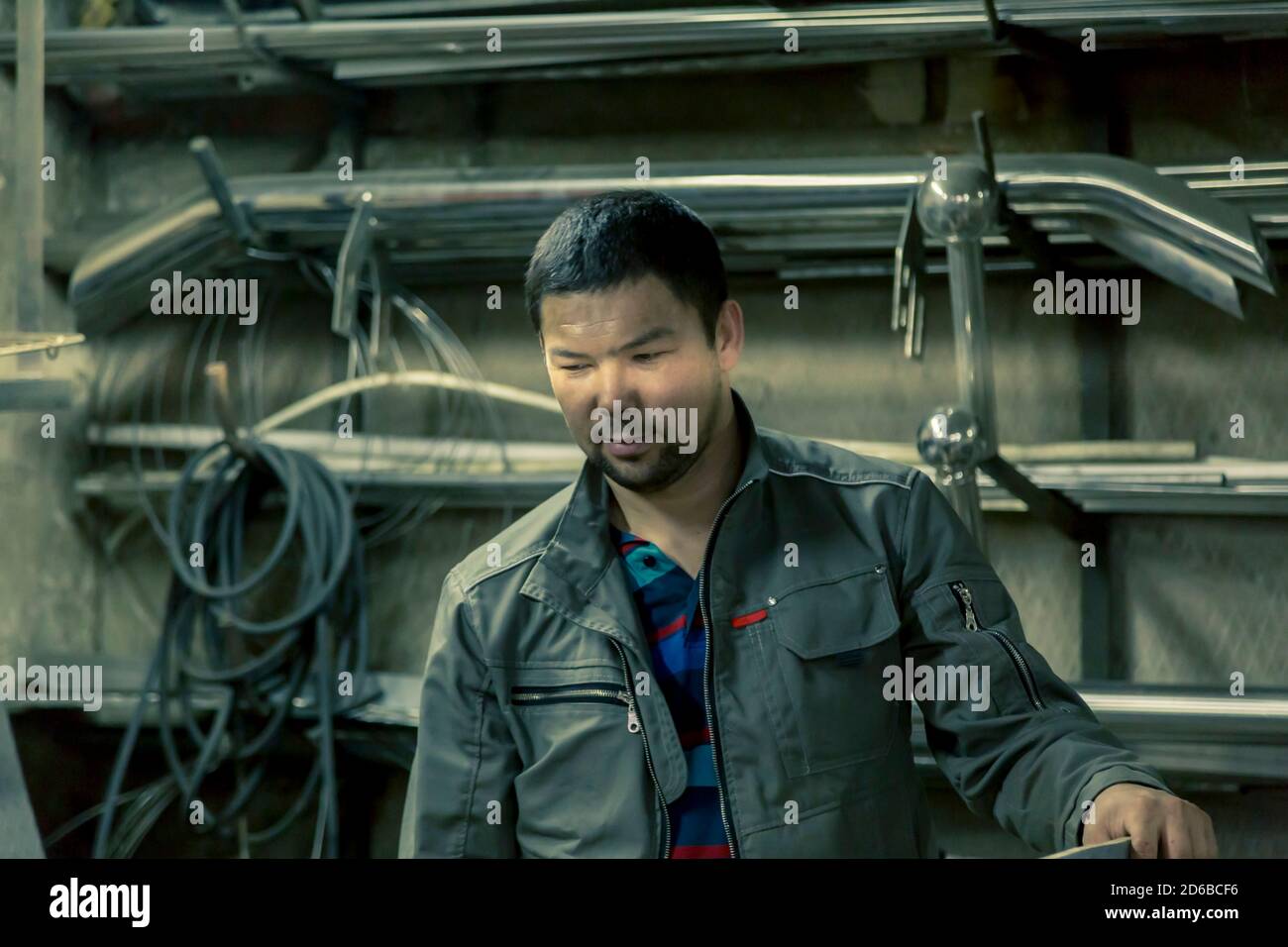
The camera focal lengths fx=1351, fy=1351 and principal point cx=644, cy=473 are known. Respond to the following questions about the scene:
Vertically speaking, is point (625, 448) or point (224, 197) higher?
point (224, 197)

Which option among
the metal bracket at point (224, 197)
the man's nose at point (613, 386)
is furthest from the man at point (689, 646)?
the metal bracket at point (224, 197)

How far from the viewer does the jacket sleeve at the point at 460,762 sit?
986mm

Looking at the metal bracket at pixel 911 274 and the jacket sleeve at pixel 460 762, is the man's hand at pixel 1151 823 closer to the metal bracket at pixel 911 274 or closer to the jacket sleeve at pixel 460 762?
the jacket sleeve at pixel 460 762

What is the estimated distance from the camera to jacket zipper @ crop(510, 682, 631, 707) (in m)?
0.98

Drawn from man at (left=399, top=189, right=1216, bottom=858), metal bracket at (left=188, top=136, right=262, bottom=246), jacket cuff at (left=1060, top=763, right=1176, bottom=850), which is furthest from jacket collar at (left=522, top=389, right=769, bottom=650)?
metal bracket at (left=188, top=136, right=262, bottom=246)

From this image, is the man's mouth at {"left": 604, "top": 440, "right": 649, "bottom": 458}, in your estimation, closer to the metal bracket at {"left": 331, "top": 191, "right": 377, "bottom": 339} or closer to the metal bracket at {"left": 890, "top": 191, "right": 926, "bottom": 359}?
the metal bracket at {"left": 890, "top": 191, "right": 926, "bottom": 359}

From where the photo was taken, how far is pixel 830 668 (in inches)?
39.4

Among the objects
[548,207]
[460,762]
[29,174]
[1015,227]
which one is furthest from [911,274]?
[29,174]

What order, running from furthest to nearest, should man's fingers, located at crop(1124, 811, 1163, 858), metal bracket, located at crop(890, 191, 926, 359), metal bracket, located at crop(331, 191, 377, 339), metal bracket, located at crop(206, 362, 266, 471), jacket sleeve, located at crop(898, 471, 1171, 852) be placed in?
metal bracket, located at crop(206, 362, 266, 471), metal bracket, located at crop(331, 191, 377, 339), metal bracket, located at crop(890, 191, 926, 359), jacket sleeve, located at crop(898, 471, 1171, 852), man's fingers, located at crop(1124, 811, 1163, 858)

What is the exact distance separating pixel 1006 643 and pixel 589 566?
0.31 m

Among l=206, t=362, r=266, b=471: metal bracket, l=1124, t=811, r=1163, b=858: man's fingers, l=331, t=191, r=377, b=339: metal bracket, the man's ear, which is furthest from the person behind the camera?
l=206, t=362, r=266, b=471: metal bracket

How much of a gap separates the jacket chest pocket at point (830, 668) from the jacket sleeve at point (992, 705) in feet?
0.11

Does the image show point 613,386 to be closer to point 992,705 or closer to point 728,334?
point 728,334
